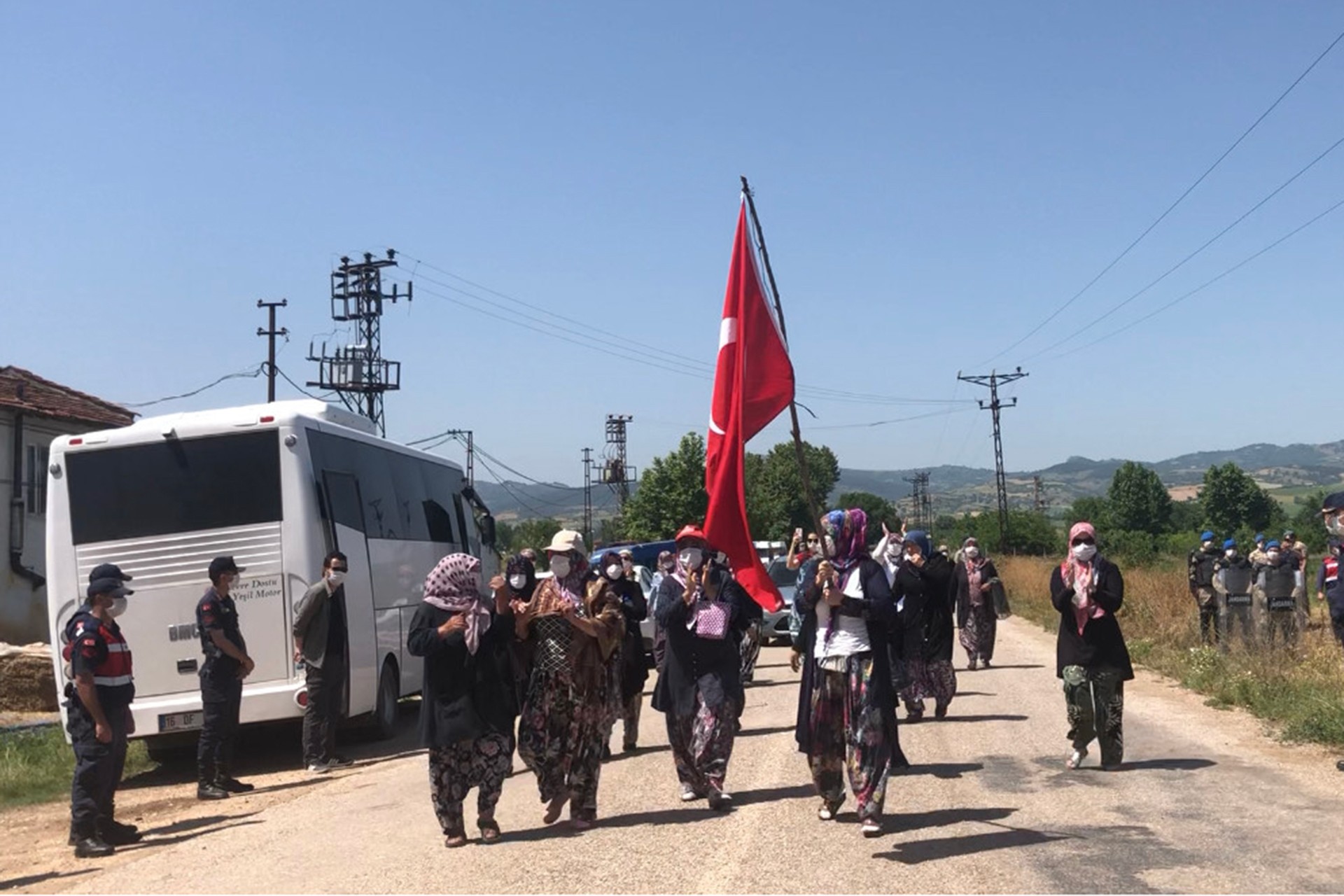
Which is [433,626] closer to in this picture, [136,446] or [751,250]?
[751,250]

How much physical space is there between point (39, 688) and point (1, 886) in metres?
11.1

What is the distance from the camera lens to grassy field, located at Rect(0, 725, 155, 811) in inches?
484

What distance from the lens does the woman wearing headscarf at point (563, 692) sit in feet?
27.8

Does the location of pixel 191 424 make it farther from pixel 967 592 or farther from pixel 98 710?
pixel 967 592

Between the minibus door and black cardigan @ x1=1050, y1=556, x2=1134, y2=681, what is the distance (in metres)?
6.75

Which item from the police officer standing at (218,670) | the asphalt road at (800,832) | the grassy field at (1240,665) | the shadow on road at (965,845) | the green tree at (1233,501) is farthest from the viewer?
the green tree at (1233,501)

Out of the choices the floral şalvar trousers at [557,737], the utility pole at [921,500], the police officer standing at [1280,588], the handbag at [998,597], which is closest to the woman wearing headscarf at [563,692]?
the floral şalvar trousers at [557,737]

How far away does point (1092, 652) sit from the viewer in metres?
9.97

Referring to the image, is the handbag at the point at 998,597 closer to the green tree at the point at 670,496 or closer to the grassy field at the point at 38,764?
the grassy field at the point at 38,764

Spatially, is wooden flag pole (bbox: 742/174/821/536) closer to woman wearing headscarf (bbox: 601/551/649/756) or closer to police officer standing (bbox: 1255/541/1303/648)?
woman wearing headscarf (bbox: 601/551/649/756)

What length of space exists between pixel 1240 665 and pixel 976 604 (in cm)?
375

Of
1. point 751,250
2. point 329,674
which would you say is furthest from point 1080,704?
point 329,674

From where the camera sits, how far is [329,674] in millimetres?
12492

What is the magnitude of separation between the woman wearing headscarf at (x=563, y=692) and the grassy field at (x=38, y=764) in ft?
19.5
